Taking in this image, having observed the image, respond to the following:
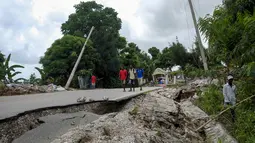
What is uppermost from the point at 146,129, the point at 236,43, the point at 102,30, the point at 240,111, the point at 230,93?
the point at 102,30

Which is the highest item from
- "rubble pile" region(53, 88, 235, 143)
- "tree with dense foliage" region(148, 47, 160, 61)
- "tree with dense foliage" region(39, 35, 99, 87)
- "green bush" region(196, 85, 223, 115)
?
"tree with dense foliage" region(148, 47, 160, 61)

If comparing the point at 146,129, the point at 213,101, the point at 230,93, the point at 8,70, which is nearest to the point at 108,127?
the point at 146,129

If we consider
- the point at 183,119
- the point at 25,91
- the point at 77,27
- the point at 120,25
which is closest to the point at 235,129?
the point at 183,119

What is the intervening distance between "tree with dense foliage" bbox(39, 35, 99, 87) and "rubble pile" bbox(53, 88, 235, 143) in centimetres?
2147

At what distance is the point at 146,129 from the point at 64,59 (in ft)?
81.8

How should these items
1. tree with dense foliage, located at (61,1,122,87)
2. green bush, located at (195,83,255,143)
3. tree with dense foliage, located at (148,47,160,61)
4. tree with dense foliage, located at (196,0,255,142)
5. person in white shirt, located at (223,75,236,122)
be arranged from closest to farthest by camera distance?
tree with dense foliage, located at (196,0,255,142), green bush, located at (195,83,255,143), person in white shirt, located at (223,75,236,122), tree with dense foliage, located at (61,1,122,87), tree with dense foliage, located at (148,47,160,61)

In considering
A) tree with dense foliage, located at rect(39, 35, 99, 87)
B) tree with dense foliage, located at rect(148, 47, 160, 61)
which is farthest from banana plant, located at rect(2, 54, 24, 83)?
tree with dense foliage, located at rect(148, 47, 160, 61)

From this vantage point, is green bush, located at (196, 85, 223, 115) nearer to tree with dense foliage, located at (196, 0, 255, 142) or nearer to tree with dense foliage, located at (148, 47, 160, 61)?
tree with dense foliage, located at (196, 0, 255, 142)

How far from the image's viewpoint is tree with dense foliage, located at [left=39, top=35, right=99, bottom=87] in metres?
27.6

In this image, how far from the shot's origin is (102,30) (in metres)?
35.6

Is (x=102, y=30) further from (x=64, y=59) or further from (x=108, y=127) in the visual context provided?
(x=108, y=127)

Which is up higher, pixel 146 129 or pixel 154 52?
pixel 154 52

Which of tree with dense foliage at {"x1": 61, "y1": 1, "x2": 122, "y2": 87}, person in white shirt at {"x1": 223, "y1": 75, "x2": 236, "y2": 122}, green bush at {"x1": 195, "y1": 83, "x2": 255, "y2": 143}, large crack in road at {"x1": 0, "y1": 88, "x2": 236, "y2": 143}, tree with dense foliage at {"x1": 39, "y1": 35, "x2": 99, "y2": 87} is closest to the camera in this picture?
large crack in road at {"x1": 0, "y1": 88, "x2": 236, "y2": 143}

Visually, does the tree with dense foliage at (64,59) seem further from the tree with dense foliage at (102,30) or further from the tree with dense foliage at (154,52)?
the tree with dense foliage at (154,52)
